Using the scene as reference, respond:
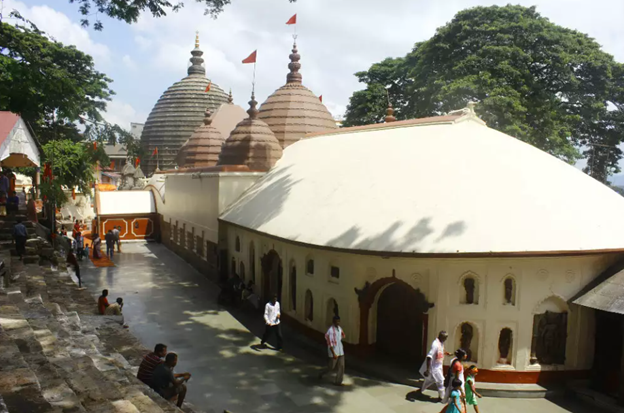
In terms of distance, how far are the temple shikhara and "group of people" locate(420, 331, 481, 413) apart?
103 centimetres

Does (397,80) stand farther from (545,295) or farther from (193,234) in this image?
(545,295)

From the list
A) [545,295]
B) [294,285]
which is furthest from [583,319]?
[294,285]

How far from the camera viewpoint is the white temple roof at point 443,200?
10094mm

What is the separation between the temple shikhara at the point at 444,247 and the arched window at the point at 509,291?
28 millimetres

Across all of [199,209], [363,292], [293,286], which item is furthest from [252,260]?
[199,209]

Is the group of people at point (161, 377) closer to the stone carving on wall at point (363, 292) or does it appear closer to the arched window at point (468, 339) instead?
the stone carving on wall at point (363, 292)

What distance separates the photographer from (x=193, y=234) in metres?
23.5

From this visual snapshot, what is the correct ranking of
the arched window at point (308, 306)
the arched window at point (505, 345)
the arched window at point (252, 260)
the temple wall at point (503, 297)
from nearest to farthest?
the temple wall at point (503, 297)
the arched window at point (505, 345)
the arched window at point (308, 306)
the arched window at point (252, 260)

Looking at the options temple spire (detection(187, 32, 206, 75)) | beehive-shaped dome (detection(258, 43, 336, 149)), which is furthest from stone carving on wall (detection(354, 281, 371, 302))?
temple spire (detection(187, 32, 206, 75))

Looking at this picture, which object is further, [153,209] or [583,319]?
[153,209]

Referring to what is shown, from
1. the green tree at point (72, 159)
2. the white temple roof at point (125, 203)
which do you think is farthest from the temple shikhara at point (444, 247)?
the white temple roof at point (125, 203)

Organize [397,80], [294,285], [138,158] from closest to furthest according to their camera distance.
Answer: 1. [294,285]
2. [397,80]
3. [138,158]

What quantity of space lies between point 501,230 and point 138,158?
4194 cm

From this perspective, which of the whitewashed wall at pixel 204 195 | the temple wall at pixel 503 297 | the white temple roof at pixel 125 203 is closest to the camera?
the temple wall at pixel 503 297
